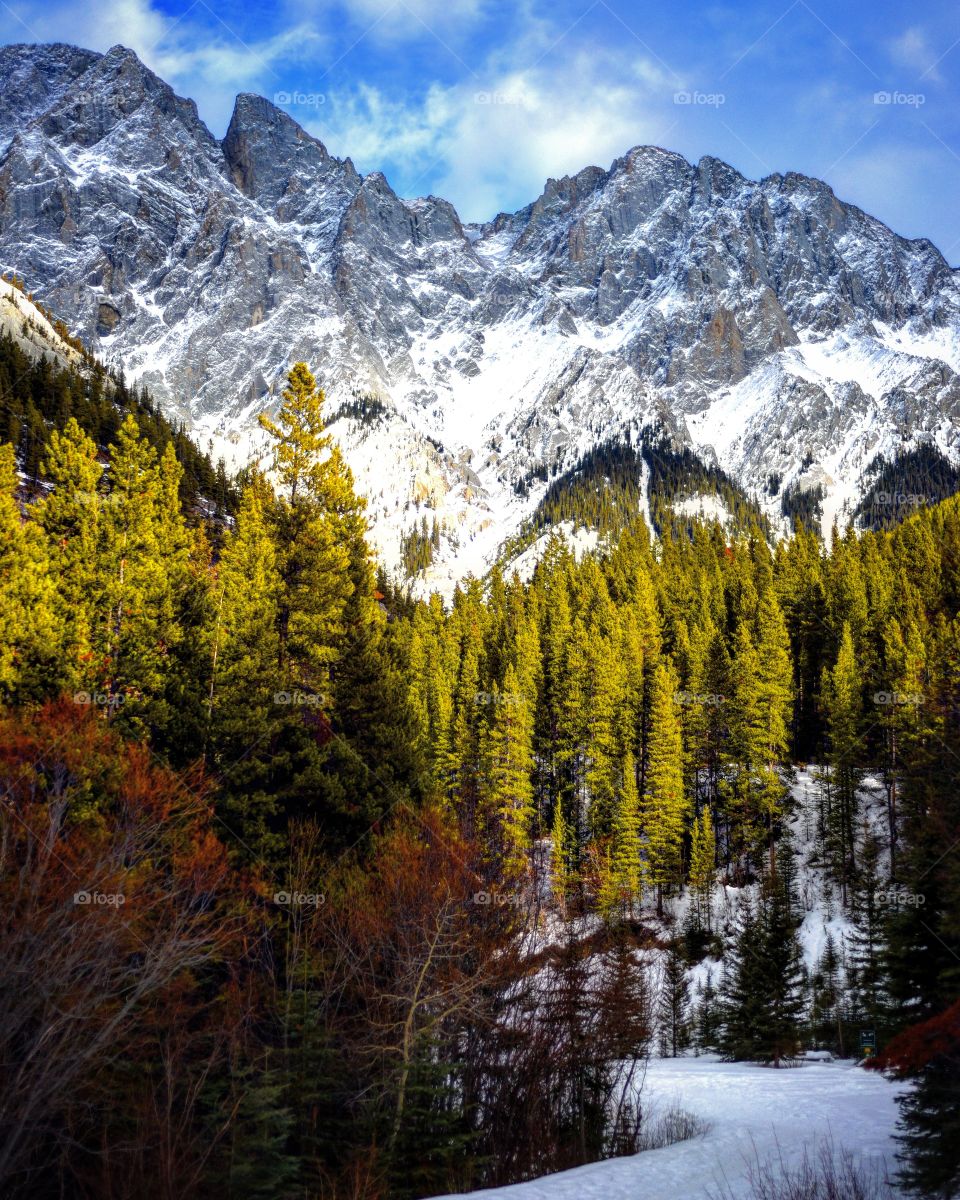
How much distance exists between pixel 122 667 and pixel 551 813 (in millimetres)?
34829

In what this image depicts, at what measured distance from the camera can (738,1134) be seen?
59.8 ft

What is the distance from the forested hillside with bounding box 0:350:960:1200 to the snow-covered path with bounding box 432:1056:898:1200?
2059 mm

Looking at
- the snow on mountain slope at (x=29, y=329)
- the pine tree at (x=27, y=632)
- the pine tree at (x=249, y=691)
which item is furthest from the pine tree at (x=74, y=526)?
the snow on mountain slope at (x=29, y=329)

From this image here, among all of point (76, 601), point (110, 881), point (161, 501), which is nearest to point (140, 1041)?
point (110, 881)

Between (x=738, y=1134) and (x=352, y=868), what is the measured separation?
39.7ft

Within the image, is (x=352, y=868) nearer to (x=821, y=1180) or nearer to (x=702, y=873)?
(x=821, y=1180)

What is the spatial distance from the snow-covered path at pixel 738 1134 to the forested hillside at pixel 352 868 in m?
2.06

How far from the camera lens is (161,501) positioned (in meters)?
31.2

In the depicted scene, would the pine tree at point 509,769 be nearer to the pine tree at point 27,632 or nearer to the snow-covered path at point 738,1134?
the snow-covered path at point 738,1134

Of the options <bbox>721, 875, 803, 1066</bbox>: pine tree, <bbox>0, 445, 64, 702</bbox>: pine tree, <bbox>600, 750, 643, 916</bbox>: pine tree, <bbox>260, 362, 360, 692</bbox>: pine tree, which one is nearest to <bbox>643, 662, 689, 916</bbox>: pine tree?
<bbox>600, 750, 643, 916</bbox>: pine tree

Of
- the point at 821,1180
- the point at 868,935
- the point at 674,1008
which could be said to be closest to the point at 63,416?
the point at 674,1008

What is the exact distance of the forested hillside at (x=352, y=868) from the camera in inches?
508

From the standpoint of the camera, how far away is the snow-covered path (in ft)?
48.4

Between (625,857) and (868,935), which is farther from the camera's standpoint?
(625,857)
